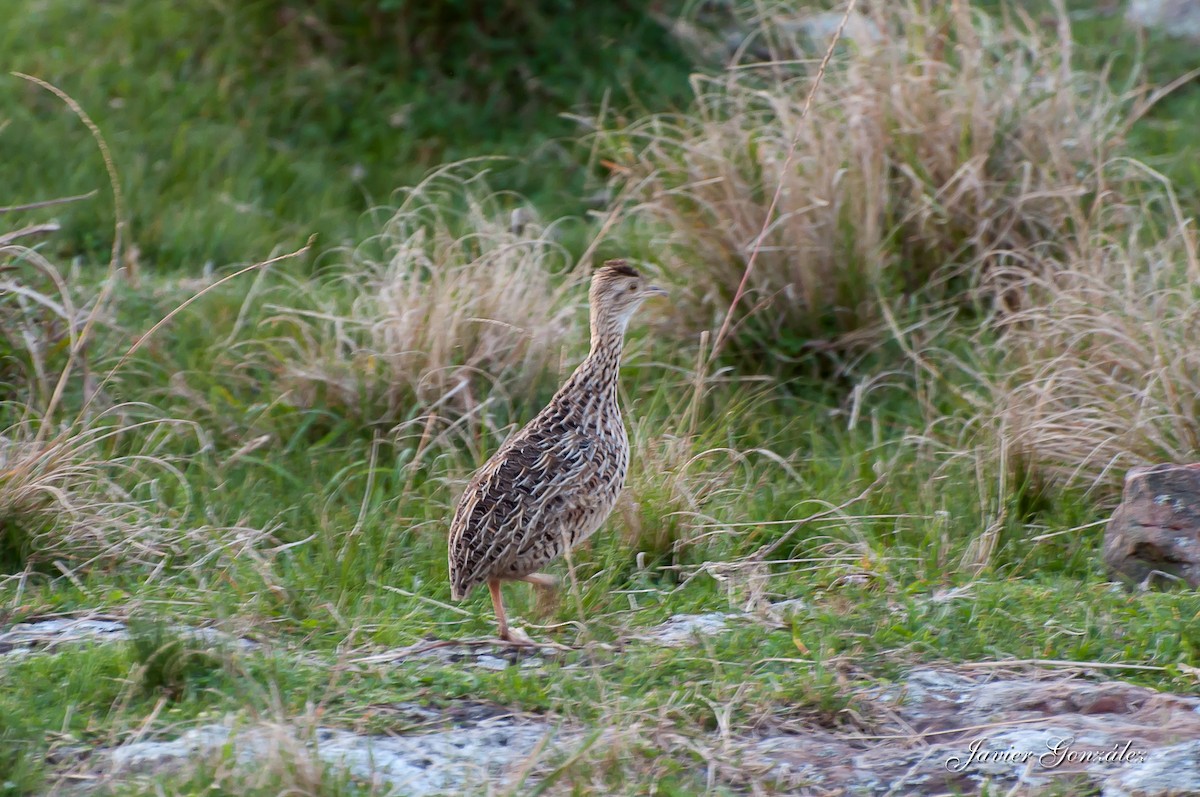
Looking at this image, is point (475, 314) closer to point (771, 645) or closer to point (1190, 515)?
point (771, 645)

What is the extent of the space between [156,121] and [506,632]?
18.7 feet

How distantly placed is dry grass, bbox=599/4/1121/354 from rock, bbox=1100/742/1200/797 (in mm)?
3201

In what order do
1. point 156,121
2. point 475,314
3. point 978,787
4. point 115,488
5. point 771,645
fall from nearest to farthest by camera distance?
point 978,787, point 771,645, point 115,488, point 475,314, point 156,121

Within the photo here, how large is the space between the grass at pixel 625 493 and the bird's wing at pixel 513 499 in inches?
11.3

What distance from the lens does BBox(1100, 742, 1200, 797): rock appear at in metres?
3.43

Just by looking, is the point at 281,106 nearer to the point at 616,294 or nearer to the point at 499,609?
the point at 616,294

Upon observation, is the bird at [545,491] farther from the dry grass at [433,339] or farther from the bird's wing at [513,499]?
the dry grass at [433,339]

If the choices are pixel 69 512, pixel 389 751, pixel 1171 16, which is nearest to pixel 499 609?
pixel 389 751

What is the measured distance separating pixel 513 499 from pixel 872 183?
9.97 ft

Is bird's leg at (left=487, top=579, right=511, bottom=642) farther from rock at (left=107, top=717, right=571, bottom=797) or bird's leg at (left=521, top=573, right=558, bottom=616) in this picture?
rock at (left=107, top=717, right=571, bottom=797)

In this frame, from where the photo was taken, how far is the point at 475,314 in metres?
6.36

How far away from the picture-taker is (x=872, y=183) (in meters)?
6.73

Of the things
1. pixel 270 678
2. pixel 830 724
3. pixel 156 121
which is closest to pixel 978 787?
pixel 830 724

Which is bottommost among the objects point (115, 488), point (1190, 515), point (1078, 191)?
point (115, 488)
